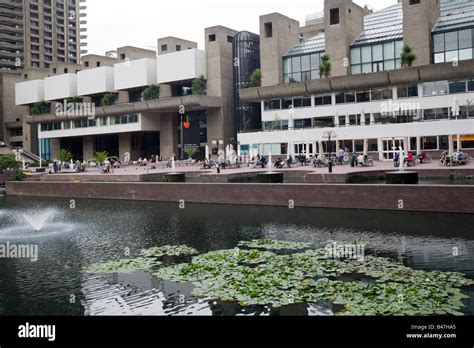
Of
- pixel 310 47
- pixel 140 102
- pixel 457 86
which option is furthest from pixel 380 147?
pixel 140 102

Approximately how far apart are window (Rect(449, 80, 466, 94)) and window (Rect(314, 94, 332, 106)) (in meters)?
13.1

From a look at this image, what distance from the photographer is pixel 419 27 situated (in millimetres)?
49500

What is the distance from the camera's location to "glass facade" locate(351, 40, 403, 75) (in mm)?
52844

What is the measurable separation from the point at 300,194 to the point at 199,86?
4200 cm

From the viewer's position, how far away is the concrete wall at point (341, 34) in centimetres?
5472

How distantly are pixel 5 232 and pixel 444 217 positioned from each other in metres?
21.2

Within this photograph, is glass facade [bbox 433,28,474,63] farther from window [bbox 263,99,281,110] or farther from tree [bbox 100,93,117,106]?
tree [bbox 100,93,117,106]

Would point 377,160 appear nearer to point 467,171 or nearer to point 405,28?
point 405,28

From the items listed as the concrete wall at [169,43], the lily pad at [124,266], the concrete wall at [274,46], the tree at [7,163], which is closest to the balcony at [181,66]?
the concrete wall at [169,43]

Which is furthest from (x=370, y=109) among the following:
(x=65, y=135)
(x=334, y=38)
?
(x=65, y=135)

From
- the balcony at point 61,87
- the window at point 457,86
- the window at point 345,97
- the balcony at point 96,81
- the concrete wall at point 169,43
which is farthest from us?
the balcony at point 61,87

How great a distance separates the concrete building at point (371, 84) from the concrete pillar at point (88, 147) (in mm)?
35607

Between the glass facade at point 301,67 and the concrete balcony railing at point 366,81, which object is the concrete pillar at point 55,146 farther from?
the glass facade at point 301,67
